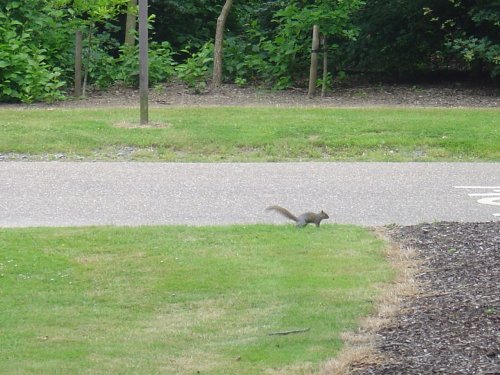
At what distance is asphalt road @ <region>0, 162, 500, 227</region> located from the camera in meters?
9.65

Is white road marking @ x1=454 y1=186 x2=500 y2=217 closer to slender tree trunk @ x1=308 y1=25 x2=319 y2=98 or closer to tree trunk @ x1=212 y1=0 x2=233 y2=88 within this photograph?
slender tree trunk @ x1=308 y1=25 x2=319 y2=98

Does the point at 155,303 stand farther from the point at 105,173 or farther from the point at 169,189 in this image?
the point at 105,173

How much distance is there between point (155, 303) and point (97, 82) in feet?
44.9

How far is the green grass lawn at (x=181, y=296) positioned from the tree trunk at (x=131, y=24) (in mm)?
12508

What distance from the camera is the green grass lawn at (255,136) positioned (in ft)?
44.5

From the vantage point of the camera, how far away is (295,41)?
20.3 metres

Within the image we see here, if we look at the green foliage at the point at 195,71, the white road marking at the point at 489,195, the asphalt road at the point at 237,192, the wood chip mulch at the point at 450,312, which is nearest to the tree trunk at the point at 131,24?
the green foliage at the point at 195,71

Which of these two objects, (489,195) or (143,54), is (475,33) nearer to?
(143,54)

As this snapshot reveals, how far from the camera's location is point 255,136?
46.6 ft

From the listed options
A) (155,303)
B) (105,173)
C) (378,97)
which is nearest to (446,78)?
(378,97)

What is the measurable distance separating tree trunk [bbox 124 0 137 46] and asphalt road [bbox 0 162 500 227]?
8.46m

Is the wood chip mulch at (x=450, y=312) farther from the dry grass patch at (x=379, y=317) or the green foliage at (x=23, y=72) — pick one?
the green foliage at (x=23, y=72)

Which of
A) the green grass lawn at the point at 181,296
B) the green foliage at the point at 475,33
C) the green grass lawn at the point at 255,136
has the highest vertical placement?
the green foliage at the point at 475,33

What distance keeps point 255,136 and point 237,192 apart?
337 cm
